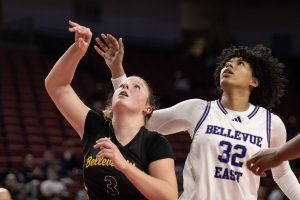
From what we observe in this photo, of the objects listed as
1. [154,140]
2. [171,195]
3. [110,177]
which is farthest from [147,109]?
[171,195]

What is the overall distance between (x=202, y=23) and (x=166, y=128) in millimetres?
21374

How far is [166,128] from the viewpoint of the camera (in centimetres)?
434

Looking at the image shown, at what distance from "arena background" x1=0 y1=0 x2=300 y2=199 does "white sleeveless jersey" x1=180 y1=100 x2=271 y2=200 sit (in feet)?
19.3

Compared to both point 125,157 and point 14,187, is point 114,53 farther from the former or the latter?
point 14,187

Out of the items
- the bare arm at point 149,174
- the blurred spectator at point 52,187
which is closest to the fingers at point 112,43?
the bare arm at point 149,174

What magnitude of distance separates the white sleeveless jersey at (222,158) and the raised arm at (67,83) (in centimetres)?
87

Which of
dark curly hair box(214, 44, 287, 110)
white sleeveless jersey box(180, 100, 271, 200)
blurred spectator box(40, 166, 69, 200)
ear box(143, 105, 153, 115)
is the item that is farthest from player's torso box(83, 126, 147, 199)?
blurred spectator box(40, 166, 69, 200)

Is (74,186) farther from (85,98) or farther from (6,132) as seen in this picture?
(85,98)

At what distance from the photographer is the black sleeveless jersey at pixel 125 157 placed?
11.0 ft

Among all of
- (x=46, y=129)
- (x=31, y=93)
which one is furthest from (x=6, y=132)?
(x=31, y=93)

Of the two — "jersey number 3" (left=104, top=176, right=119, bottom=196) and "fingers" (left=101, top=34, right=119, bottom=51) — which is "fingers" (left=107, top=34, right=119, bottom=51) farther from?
"jersey number 3" (left=104, top=176, right=119, bottom=196)

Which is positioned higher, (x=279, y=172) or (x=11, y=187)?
(x=279, y=172)

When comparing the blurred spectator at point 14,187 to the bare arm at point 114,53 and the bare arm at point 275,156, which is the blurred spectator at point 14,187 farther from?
the bare arm at point 275,156

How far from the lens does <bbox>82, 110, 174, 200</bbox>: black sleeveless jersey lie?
334 cm
